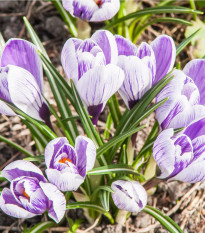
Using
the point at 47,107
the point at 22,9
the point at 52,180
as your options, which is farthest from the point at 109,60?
the point at 22,9

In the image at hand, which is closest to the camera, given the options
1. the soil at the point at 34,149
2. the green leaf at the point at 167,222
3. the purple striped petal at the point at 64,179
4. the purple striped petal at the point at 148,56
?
the purple striped petal at the point at 64,179

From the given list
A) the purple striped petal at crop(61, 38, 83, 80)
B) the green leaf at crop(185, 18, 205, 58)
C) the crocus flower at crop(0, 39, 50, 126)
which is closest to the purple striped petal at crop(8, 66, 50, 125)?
the crocus flower at crop(0, 39, 50, 126)

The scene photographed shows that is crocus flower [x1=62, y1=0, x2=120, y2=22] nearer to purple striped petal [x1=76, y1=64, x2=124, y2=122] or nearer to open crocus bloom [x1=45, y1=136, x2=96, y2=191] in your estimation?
purple striped petal [x1=76, y1=64, x2=124, y2=122]

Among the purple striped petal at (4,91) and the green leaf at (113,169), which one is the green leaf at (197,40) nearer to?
the green leaf at (113,169)

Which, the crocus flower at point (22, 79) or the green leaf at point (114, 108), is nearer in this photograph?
the crocus flower at point (22, 79)

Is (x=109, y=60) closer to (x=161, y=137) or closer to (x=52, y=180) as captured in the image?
(x=161, y=137)

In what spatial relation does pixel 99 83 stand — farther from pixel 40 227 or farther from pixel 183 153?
pixel 40 227

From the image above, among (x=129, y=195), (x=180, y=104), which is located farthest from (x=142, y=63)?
(x=129, y=195)

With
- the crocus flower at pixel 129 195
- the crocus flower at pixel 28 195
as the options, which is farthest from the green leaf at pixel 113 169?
the crocus flower at pixel 28 195
